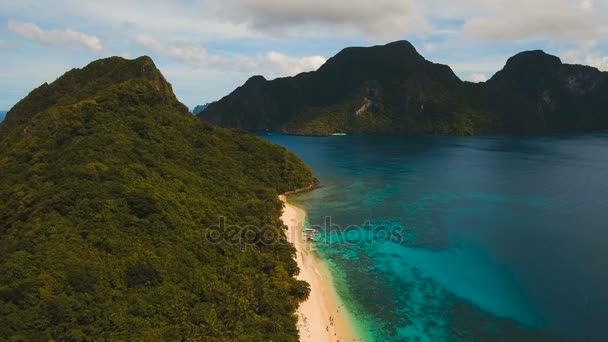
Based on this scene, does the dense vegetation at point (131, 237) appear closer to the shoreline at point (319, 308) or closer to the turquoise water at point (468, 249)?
the shoreline at point (319, 308)

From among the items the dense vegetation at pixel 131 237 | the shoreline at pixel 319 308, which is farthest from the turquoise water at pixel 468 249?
the dense vegetation at pixel 131 237

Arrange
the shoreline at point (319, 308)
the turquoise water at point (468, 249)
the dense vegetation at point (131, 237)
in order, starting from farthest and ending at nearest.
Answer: the turquoise water at point (468, 249) < the shoreline at point (319, 308) < the dense vegetation at point (131, 237)

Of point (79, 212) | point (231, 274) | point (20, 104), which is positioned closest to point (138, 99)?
point (20, 104)

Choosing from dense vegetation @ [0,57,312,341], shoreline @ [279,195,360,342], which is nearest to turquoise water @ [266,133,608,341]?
shoreline @ [279,195,360,342]

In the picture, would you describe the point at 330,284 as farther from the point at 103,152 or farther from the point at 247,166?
the point at 247,166

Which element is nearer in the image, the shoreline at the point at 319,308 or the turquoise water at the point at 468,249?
the shoreline at the point at 319,308

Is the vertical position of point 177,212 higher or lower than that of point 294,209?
higher

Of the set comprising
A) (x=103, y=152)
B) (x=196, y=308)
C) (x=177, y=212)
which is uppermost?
(x=103, y=152)
